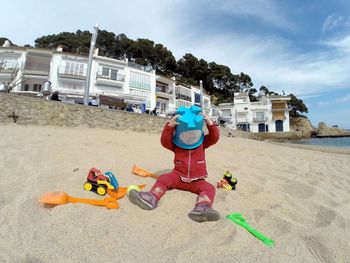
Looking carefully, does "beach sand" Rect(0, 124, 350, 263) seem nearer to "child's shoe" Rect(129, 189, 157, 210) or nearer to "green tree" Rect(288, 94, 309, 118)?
"child's shoe" Rect(129, 189, 157, 210)

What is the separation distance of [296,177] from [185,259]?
3.25 meters

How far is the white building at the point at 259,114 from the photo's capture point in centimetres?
4291

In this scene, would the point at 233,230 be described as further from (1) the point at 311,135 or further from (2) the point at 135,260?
(1) the point at 311,135

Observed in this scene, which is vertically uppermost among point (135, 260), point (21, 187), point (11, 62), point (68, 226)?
point (11, 62)

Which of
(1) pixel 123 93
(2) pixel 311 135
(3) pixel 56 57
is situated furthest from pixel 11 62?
(2) pixel 311 135

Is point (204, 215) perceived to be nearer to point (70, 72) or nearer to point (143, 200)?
point (143, 200)

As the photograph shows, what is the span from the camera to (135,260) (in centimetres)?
141

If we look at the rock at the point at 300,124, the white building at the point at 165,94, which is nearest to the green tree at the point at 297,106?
the rock at the point at 300,124

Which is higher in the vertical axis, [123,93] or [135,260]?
[123,93]

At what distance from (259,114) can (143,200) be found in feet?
150

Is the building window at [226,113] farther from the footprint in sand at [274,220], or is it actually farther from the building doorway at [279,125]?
the footprint in sand at [274,220]

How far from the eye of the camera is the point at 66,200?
1984mm

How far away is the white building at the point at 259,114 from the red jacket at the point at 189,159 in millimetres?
40832

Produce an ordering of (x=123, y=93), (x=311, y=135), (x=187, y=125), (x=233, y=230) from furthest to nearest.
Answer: (x=311, y=135) < (x=123, y=93) < (x=187, y=125) < (x=233, y=230)
